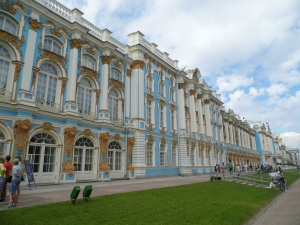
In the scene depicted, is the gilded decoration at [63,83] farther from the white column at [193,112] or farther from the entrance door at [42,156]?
the white column at [193,112]

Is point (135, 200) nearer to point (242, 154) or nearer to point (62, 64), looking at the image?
point (62, 64)

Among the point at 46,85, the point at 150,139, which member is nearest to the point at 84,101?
the point at 46,85

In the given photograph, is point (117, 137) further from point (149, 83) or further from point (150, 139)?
point (149, 83)

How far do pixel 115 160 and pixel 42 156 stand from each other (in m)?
6.92

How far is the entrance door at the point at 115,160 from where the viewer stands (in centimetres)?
1967

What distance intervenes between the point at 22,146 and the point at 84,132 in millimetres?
4682

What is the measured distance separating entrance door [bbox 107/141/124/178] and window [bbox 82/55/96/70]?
6981mm

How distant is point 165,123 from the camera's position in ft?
87.4

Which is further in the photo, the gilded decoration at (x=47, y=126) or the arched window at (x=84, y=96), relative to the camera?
the arched window at (x=84, y=96)

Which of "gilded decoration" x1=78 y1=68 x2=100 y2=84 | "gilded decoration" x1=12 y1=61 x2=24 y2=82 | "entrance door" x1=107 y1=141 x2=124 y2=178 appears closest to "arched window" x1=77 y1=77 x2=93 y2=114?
"gilded decoration" x1=78 y1=68 x2=100 y2=84

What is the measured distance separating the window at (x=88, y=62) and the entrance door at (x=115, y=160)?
698 cm

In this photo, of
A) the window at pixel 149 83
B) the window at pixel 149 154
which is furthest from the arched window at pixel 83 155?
the window at pixel 149 83

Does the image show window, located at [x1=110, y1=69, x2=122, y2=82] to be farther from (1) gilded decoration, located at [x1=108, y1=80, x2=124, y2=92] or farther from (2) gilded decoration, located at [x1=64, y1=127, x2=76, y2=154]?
(2) gilded decoration, located at [x1=64, y1=127, x2=76, y2=154]

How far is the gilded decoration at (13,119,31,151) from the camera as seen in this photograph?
43.1 ft
